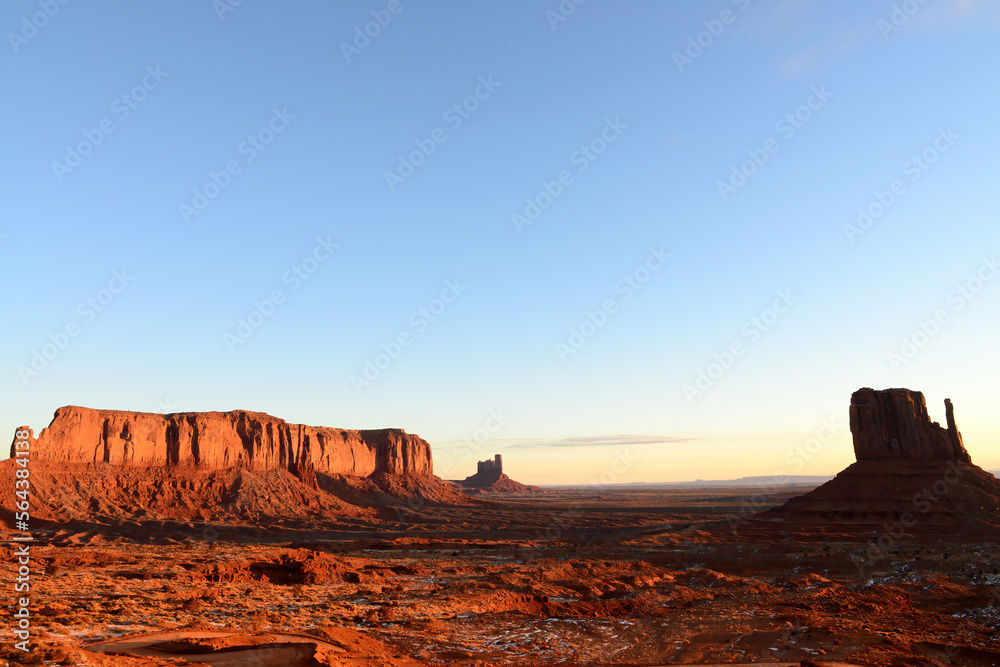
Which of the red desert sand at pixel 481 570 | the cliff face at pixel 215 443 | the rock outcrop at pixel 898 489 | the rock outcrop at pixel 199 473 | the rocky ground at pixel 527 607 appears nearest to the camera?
the rocky ground at pixel 527 607

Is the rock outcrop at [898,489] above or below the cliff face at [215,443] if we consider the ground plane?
below

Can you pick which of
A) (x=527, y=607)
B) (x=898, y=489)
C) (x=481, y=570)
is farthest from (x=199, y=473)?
(x=898, y=489)

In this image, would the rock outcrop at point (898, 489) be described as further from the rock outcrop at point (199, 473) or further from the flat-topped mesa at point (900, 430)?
the rock outcrop at point (199, 473)

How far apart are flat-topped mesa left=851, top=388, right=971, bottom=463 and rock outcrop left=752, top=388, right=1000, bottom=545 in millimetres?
82

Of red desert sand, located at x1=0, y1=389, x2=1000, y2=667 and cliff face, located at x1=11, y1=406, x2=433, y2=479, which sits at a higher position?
cliff face, located at x1=11, y1=406, x2=433, y2=479

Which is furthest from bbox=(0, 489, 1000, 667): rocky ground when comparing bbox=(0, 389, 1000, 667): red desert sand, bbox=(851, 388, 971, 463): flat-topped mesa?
bbox=(851, 388, 971, 463): flat-topped mesa

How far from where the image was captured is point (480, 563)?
3556 centimetres

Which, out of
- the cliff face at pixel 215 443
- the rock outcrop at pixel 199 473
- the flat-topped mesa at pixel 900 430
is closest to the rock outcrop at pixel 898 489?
the flat-topped mesa at pixel 900 430

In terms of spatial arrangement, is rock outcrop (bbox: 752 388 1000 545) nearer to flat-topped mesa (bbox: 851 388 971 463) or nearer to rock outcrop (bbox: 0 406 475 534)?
flat-topped mesa (bbox: 851 388 971 463)

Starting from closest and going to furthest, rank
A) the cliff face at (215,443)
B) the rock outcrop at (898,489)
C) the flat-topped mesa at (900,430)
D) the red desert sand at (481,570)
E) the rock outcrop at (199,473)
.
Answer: the red desert sand at (481,570)
the rock outcrop at (898,489)
the flat-topped mesa at (900,430)
the rock outcrop at (199,473)
the cliff face at (215,443)

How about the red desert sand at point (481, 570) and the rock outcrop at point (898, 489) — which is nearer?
the red desert sand at point (481, 570)

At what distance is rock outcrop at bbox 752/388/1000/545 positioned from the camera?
47750 millimetres

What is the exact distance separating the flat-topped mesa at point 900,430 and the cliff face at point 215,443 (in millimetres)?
76097

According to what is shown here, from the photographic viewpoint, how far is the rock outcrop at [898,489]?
47750 mm
